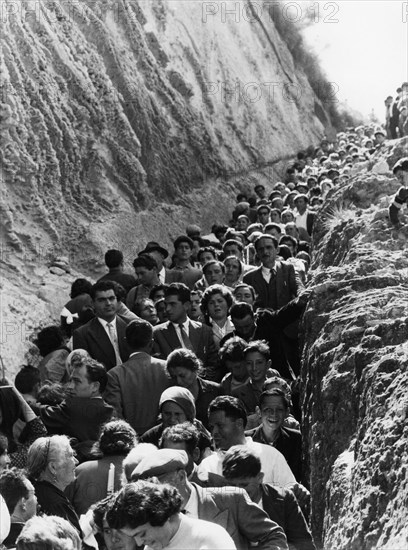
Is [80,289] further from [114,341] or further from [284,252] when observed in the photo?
[284,252]

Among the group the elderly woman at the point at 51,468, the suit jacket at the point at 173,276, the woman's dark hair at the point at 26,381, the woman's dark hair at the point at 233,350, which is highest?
the woman's dark hair at the point at 26,381

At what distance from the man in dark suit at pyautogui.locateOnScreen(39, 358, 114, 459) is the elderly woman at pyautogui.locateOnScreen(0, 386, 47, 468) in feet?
0.39

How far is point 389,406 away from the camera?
6434mm

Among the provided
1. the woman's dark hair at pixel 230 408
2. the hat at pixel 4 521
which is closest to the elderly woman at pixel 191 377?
the woman's dark hair at pixel 230 408

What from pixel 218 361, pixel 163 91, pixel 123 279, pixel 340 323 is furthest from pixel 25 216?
pixel 340 323

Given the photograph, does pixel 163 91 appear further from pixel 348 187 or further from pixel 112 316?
Answer: pixel 112 316

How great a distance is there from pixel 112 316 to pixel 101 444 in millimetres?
3499

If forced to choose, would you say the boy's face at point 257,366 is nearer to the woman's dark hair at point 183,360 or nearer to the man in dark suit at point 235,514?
the woman's dark hair at point 183,360

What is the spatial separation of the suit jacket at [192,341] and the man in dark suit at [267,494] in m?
4.03

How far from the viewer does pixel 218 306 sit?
11414mm

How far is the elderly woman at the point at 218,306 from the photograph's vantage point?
11.4 m

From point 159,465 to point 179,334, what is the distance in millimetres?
5025

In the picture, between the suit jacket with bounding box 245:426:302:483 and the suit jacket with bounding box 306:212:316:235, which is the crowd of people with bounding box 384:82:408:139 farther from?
the suit jacket with bounding box 245:426:302:483

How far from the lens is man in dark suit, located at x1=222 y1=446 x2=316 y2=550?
21.4 ft
